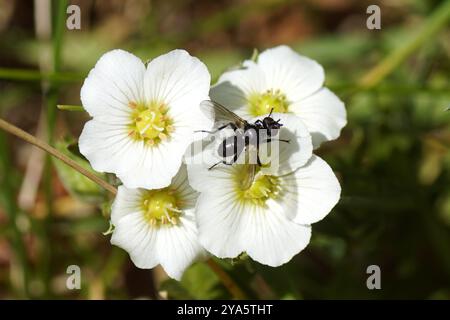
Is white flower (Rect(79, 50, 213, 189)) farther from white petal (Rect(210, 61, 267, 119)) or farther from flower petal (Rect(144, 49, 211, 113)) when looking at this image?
white petal (Rect(210, 61, 267, 119))

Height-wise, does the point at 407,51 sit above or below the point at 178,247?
above

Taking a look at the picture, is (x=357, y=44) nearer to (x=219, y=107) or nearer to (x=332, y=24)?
(x=332, y=24)

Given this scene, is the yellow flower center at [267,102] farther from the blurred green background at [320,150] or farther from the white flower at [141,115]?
the blurred green background at [320,150]

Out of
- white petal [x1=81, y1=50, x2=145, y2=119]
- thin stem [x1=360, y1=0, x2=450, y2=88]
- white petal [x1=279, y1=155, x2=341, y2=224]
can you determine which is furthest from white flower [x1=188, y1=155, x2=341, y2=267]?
thin stem [x1=360, y1=0, x2=450, y2=88]

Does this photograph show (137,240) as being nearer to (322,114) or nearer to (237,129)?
(237,129)

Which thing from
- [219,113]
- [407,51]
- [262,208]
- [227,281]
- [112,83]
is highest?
[407,51]

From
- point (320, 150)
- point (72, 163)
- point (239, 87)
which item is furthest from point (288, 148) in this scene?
point (320, 150)
